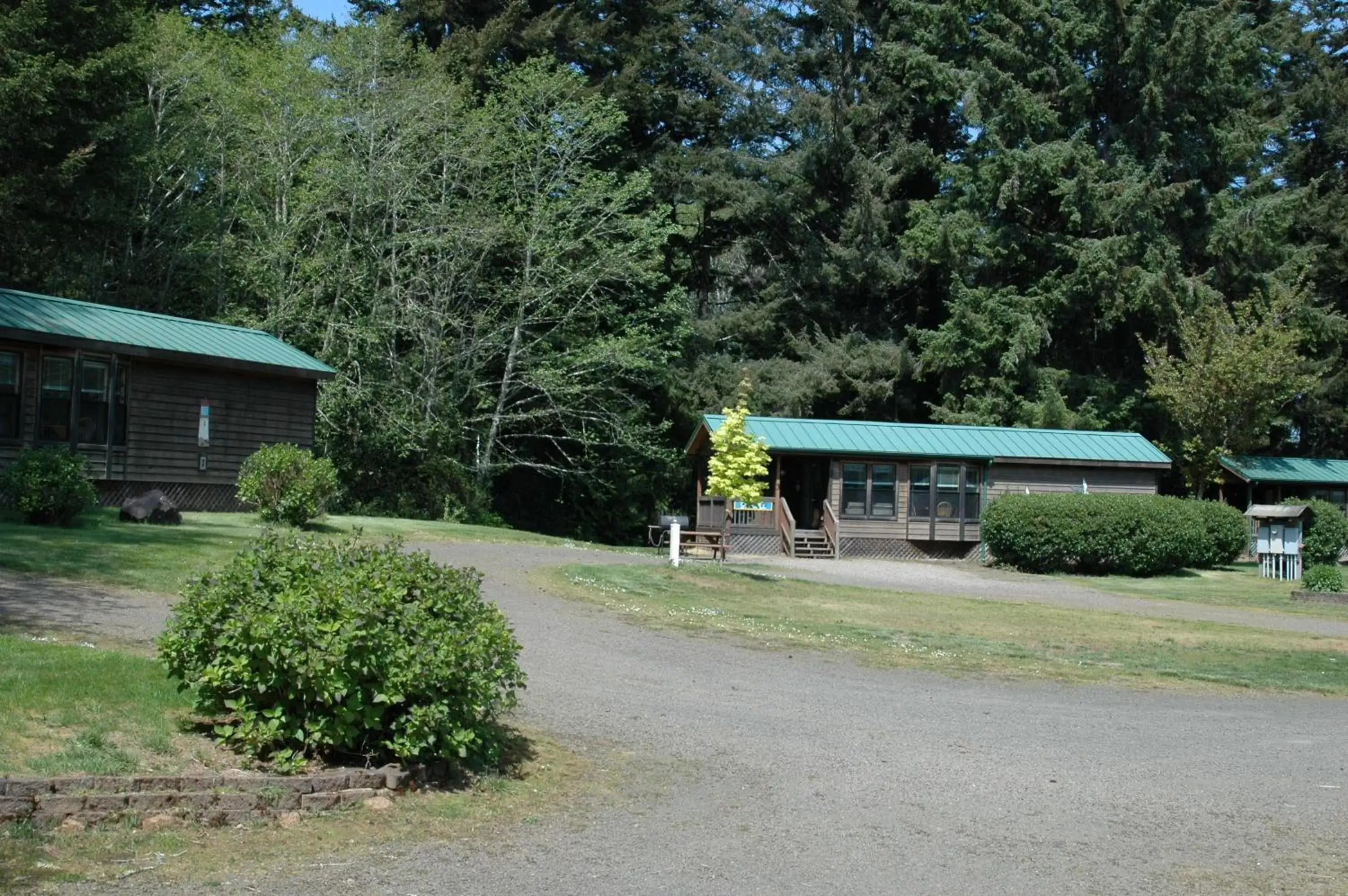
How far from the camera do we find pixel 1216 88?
45094 millimetres

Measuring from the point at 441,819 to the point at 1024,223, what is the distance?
43162mm

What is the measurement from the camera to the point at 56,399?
24.5 meters

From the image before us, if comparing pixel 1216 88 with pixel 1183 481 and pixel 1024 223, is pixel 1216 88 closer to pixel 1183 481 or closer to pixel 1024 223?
pixel 1024 223

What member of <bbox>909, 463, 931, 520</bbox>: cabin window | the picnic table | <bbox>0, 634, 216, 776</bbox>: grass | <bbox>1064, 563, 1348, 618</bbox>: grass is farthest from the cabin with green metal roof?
<bbox>0, 634, 216, 776</bbox>: grass

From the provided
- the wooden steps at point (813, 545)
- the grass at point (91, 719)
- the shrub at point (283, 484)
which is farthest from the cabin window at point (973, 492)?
the grass at point (91, 719)

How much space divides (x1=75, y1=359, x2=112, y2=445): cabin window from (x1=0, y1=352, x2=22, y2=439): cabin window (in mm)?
1151

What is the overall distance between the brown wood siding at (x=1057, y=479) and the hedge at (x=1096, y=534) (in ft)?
10.2

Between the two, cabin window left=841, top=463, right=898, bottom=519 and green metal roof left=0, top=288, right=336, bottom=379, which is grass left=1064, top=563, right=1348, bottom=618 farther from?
green metal roof left=0, top=288, right=336, bottom=379

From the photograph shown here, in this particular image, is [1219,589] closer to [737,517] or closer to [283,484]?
[737,517]

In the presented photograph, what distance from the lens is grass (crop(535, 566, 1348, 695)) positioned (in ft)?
51.0

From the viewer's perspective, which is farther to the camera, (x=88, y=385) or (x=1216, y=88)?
(x=1216, y=88)

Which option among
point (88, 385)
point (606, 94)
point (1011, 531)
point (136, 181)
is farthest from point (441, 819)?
point (606, 94)

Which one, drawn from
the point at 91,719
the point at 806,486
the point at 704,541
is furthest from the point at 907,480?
the point at 91,719

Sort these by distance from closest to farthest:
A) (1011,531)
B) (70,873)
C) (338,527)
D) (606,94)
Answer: (70,873), (338,527), (1011,531), (606,94)
